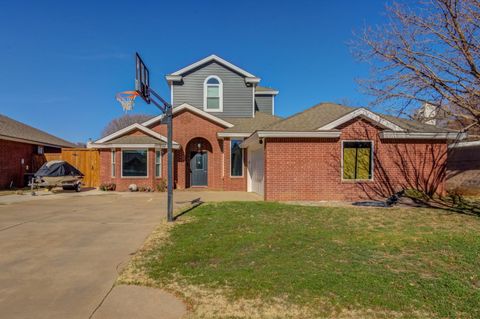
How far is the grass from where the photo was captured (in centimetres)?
362

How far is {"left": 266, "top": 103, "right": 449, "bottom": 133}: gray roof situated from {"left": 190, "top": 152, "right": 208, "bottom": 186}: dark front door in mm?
6290

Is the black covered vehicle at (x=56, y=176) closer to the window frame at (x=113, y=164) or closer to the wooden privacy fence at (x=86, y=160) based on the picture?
the window frame at (x=113, y=164)

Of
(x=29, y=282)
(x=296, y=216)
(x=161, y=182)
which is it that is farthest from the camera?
(x=161, y=182)

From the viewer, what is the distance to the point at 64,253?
5793 mm

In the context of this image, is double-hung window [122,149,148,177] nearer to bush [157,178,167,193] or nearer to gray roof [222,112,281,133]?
bush [157,178,167,193]

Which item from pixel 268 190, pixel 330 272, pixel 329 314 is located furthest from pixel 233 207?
pixel 329 314

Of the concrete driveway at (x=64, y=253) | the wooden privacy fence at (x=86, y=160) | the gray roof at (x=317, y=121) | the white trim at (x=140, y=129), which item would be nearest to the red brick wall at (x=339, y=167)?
the gray roof at (x=317, y=121)

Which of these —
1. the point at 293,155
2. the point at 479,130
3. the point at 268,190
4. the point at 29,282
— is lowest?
the point at 29,282

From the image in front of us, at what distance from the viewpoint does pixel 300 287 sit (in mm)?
4082

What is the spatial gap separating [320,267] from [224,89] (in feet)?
54.2

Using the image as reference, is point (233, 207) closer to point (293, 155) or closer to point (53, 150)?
point (293, 155)

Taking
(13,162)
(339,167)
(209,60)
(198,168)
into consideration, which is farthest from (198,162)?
(13,162)

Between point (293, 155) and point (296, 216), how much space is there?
12.7ft

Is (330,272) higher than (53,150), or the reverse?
(53,150)
